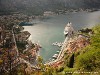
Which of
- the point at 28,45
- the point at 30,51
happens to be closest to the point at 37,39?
the point at 28,45

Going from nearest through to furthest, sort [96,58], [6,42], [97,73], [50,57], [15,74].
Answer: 1. [97,73]
2. [96,58]
3. [15,74]
4. [50,57]
5. [6,42]

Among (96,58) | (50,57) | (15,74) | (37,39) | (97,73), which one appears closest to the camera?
(97,73)

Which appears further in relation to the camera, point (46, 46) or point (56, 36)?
point (56, 36)

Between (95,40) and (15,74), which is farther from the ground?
(95,40)

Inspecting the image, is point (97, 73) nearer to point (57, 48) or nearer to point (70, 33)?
point (57, 48)

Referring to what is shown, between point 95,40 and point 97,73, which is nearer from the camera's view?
point 97,73

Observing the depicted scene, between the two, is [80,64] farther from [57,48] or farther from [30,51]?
[57,48]

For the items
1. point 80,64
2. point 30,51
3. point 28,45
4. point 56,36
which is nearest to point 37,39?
point 56,36

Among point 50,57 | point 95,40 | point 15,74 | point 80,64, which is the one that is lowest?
point 50,57

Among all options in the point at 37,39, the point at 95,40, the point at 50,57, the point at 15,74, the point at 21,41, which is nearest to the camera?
the point at 95,40
